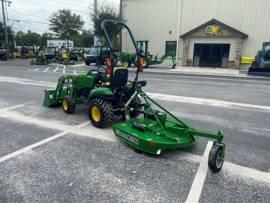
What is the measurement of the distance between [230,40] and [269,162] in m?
19.9

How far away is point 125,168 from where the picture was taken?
3.57 metres

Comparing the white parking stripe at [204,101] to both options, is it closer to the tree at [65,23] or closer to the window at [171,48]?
the window at [171,48]

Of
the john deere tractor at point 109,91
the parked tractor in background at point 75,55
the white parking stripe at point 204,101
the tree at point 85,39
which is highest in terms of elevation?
the tree at point 85,39

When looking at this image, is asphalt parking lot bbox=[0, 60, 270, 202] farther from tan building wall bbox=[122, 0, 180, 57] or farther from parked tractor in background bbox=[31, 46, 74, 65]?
parked tractor in background bbox=[31, 46, 74, 65]

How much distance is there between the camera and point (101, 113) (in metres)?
4.93

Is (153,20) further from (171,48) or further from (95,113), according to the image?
(95,113)

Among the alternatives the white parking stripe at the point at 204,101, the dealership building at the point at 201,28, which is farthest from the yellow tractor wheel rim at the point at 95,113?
the dealership building at the point at 201,28

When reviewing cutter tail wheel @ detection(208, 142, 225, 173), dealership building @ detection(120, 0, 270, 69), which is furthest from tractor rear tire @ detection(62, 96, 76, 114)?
dealership building @ detection(120, 0, 270, 69)

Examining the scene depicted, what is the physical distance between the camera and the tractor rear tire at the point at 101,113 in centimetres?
490

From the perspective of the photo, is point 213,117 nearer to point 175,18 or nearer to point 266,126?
point 266,126

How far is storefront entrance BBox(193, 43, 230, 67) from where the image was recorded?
2212cm

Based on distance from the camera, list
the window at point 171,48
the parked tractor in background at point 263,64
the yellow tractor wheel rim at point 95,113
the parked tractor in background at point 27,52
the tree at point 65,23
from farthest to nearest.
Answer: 1. the tree at point 65,23
2. the parked tractor in background at point 27,52
3. the window at point 171,48
4. the parked tractor in background at point 263,64
5. the yellow tractor wheel rim at point 95,113

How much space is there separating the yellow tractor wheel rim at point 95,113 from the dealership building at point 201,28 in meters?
19.5

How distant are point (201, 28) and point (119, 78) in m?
19.4
